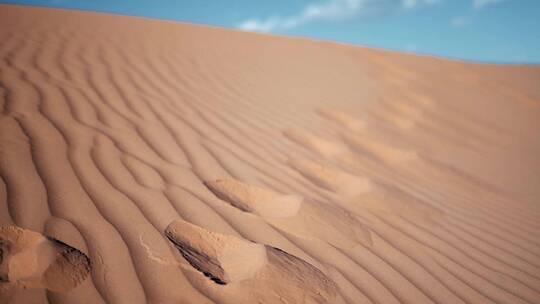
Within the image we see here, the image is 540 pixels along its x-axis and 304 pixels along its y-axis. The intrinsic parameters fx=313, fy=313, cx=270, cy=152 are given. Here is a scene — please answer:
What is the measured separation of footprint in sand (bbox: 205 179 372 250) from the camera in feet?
5.84

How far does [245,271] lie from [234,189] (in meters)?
0.70

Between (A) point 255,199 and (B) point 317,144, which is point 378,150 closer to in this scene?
(B) point 317,144

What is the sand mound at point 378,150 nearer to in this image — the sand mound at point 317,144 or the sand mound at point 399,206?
the sand mound at point 317,144

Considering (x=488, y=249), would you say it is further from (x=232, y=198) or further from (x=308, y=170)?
(x=232, y=198)

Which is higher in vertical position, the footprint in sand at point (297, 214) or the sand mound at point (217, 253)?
the footprint in sand at point (297, 214)

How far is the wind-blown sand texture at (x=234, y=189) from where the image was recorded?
1345 mm

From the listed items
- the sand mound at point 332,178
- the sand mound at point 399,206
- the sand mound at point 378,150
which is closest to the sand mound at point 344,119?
the sand mound at point 378,150

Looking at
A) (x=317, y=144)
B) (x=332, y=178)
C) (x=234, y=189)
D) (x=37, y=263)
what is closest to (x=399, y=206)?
(x=332, y=178)

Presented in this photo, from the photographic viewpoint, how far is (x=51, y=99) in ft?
8.52

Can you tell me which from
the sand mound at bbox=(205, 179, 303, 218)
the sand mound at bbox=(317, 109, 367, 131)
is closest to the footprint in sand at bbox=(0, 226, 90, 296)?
the sand mound at bbox=(205, 179, 303, 218)

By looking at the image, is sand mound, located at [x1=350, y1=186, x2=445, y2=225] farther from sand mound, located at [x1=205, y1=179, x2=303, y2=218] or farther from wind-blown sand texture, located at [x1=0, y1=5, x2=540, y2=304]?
sand mound, located at [x1=205, y1=179, x2=303, y2=218]

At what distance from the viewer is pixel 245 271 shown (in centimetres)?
139

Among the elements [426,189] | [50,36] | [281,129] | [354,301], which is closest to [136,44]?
[50,36]

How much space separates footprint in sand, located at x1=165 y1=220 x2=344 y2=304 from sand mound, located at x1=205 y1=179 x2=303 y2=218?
348 mm
